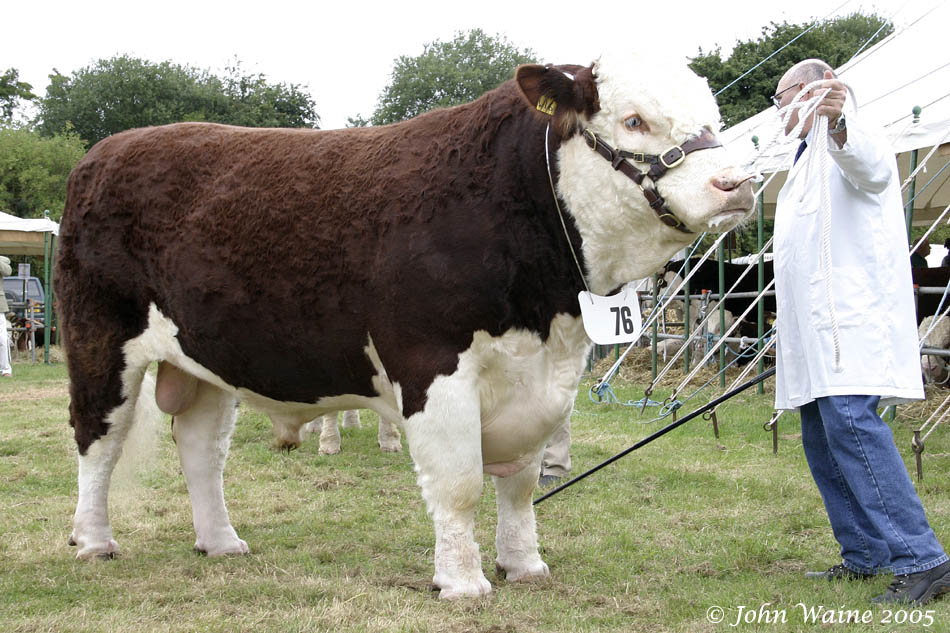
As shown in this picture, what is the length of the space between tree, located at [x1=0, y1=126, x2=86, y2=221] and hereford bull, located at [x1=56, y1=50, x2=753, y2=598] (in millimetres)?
27448

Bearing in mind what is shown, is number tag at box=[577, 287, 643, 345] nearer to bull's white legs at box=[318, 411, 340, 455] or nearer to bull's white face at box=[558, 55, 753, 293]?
bull's white face at box=[558, 55, 753, 293]

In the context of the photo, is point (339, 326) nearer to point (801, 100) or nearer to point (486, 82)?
point (801, 100)

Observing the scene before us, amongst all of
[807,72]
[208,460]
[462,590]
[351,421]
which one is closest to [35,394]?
[351,421]

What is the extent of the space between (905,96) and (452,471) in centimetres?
602

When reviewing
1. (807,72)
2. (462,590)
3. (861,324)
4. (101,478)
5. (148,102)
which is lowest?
(462,590)

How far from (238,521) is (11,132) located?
32778 mm

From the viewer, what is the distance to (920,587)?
3.02 metres

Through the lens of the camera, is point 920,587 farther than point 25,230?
No

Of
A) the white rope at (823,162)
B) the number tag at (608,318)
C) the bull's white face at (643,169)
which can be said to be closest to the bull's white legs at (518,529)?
the number tag at (608,318)

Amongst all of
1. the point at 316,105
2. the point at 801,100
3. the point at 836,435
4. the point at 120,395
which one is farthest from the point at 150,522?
the point at 316,105

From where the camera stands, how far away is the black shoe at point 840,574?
344 cm

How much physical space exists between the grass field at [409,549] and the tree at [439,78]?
47719mm

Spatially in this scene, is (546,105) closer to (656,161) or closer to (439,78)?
(656,161)

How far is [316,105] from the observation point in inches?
1818
